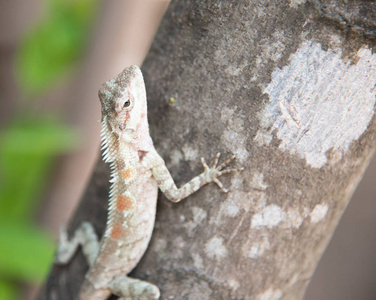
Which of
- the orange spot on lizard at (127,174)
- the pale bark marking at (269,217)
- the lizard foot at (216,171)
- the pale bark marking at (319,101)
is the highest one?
the pale bark marking at (319,101)

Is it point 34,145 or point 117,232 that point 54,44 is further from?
point 117,232

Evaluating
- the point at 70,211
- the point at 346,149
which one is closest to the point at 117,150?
the point at 346,149

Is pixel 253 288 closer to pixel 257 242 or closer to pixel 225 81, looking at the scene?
pixel 257 242

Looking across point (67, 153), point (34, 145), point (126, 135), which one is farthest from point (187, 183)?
point (67, 153)

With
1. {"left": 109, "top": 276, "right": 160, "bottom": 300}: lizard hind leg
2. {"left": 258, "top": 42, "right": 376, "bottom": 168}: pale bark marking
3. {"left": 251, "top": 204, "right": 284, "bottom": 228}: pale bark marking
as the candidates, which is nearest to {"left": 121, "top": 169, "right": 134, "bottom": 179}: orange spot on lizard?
{"left": 109, "top": 276, "right": 160, "bottom": 300}: lizard hind leg

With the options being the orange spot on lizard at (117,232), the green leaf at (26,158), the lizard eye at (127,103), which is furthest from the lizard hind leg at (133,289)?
the green leaf at (26,158)

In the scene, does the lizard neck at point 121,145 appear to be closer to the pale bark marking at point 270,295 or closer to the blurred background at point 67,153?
the pale bark marking at point 270,295
